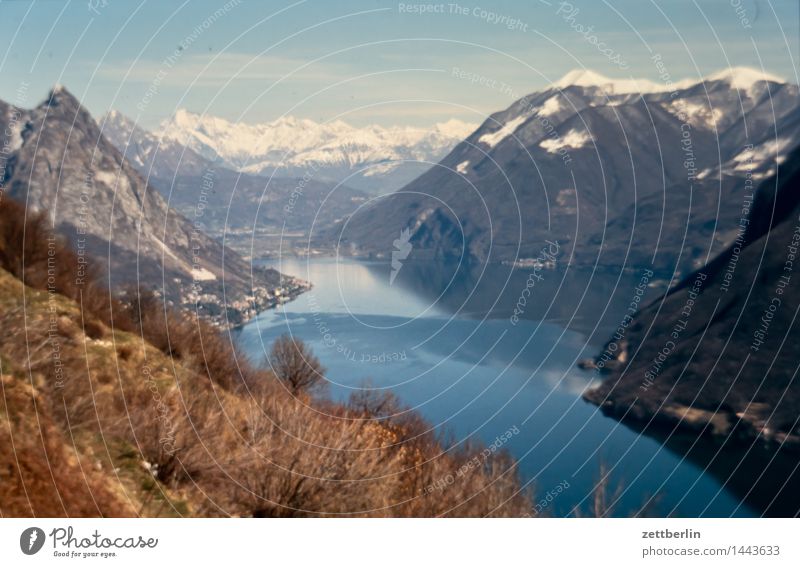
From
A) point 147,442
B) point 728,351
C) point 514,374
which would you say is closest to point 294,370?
point 147,442

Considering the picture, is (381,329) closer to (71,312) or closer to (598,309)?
(598,309)

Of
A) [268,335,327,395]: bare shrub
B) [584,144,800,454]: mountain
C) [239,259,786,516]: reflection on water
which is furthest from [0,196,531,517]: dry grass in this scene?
[584,144,800,454]: mountain

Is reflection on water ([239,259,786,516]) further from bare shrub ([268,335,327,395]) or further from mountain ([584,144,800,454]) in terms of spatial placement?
bare shrub ([268,335,327,395])

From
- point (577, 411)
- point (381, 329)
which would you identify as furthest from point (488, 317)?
point (577, 411)

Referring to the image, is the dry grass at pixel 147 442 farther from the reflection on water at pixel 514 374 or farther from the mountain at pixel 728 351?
the mountain at pixel 728 351

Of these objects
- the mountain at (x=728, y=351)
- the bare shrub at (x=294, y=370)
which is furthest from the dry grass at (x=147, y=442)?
the mountain at (x=728, y=351)

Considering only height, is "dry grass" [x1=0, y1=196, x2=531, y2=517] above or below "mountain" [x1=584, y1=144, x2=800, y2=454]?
above
